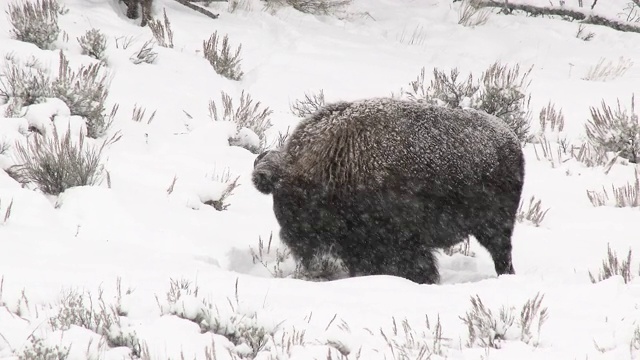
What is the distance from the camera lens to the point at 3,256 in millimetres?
3918

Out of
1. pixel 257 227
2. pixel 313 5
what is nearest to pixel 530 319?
pixel 257 227

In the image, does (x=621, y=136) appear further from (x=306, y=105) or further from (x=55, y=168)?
(x=55, y=168)

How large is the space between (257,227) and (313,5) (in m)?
6.92

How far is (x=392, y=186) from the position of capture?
462 centimetres

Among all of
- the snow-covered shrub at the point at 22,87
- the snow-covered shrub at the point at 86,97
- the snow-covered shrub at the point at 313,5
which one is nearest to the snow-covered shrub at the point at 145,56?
the snow-covered shrub at the point at 86,97

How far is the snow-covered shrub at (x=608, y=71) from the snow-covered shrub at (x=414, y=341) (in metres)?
7.77

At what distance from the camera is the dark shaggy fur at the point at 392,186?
466 centimetres

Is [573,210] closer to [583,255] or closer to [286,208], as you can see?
[583,255]

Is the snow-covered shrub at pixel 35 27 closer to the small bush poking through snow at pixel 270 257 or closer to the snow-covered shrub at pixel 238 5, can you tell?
the snow-covered shrub at pixel 238 5

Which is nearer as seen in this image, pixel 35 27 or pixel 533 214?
pixel 533 214

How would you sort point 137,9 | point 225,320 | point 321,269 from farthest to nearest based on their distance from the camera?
point 137,9, point 321,269, point 225,320

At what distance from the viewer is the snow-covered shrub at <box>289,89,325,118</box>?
8.36 m

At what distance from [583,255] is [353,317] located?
269 cm

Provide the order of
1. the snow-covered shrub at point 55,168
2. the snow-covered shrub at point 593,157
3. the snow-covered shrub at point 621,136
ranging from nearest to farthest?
the snow-covered shrub at point 55,168
the snow-covered shrub at point 593,157
the snow-covered shrub at point 621,136
